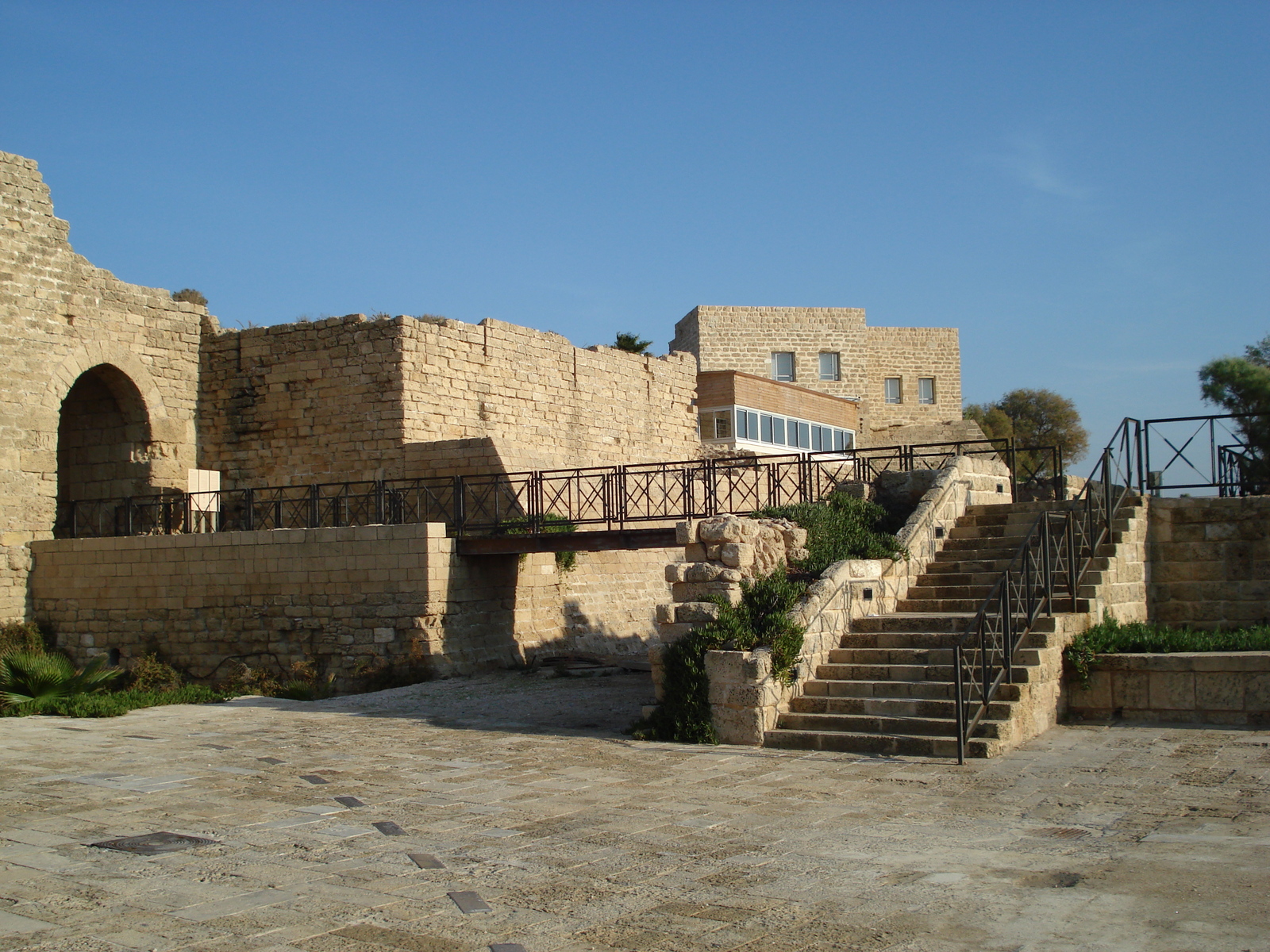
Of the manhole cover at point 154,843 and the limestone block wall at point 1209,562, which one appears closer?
the manhole cover at point 154,843

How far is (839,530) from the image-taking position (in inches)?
483

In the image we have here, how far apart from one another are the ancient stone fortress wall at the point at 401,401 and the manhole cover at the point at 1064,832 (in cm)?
1288

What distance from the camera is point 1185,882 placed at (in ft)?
16.8

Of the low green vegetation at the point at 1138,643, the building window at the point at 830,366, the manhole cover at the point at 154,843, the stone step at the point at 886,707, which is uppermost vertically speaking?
the building window at the point at 830,366

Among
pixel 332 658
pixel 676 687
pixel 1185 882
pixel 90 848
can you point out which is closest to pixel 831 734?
pixel 676 687

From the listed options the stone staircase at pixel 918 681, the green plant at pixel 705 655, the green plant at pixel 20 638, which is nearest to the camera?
the stone staircase at pixel 918 681

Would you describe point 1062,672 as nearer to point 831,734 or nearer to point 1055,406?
point 831,734

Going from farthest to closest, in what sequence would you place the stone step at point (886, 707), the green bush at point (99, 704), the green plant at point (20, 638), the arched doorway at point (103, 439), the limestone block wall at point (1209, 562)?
1. the arched doorway at point (103, 439)
2. the green plant at point (20, 638)
3. the green bush at point (99, 704)
4. the limestone block wall at point (1209, 562)
5. the stone step at point (886, 707)

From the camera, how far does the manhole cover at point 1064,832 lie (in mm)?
6098

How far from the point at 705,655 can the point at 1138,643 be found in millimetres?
3844

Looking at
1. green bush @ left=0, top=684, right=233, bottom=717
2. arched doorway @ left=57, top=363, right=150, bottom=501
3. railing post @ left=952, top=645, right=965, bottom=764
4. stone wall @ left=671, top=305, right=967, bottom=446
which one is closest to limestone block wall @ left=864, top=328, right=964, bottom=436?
stone wall @ left=671, top=305, right=967, bottom=446

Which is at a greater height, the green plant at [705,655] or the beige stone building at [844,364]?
the beige stone building at [844,364]

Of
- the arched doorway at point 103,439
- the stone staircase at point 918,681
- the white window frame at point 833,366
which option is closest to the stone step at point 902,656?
the stone staircase at point 918,681

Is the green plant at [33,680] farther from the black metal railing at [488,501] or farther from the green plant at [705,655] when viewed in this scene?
the green plant at [705,655]
